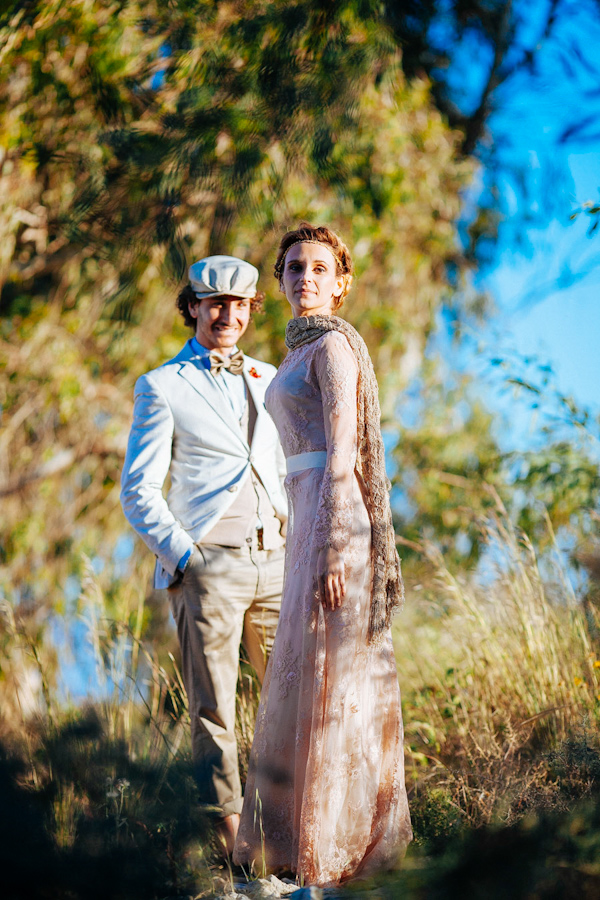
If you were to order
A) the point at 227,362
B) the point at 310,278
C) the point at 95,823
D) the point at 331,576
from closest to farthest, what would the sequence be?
the point at 95,823 → the point at 331,576 → the point at 310,278 → the point at 227,362

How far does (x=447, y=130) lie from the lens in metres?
7.21

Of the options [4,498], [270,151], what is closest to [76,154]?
[270,151]

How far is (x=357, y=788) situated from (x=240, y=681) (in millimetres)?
1149

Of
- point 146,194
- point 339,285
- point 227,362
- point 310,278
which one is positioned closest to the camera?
point 310,278

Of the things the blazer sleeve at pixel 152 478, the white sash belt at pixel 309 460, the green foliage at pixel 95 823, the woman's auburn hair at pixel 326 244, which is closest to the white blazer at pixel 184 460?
the blazer sleeve at pixel 152 478

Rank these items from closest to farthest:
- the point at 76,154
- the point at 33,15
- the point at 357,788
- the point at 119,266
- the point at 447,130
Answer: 1. the point at 357,788
2. the point at 33,15
3. the point at 76,154
4. the point at 119,266
5. the point at 447,130

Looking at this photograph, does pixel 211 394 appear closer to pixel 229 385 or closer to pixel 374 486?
pixel 229 385

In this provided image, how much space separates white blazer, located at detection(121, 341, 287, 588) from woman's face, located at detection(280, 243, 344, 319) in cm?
54

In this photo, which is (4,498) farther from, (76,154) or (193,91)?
(193,91)

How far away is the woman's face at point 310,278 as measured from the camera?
2457 millimetres

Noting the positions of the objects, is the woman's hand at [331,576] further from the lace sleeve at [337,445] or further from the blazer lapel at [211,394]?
the blazer lapel at [211,394]

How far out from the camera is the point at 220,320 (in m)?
2.95

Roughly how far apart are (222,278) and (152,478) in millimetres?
766

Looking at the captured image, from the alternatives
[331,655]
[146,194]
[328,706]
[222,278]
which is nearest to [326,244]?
[222,278]
